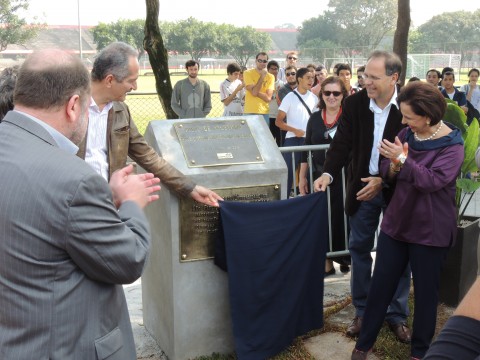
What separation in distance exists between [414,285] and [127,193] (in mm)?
2225

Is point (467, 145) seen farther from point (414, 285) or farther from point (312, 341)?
point (312, 341)

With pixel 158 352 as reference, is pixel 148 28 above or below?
above

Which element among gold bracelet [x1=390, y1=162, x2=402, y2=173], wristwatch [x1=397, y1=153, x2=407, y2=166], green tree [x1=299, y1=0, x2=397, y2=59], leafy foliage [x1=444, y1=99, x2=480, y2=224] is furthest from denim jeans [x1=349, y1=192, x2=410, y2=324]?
green tree [x1=299, y1=0, x2=397, y2=59]

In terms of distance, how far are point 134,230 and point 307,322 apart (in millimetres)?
2417

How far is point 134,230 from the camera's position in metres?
2.12

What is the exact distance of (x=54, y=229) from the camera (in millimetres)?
1883

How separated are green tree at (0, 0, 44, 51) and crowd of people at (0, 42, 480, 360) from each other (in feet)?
169

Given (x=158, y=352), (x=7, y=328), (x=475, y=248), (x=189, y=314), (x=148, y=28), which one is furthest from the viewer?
(x=148, y=28)

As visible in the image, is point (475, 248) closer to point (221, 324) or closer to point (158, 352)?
point (221, 324)

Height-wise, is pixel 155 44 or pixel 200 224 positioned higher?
pixel 155 44

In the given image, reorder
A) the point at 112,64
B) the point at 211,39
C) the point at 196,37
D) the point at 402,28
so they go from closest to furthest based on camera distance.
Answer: the point at 112,64
the point at 402,28
the point at 196,37
the point at 211,39

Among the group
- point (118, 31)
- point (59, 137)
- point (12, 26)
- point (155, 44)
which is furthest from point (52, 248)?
point (118, 31)

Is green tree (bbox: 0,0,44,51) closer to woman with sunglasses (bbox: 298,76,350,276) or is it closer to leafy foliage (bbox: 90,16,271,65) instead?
leafy foliage (bbox: 90,16,271,65)

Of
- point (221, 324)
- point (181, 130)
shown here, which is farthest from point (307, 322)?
point (181, 130)
